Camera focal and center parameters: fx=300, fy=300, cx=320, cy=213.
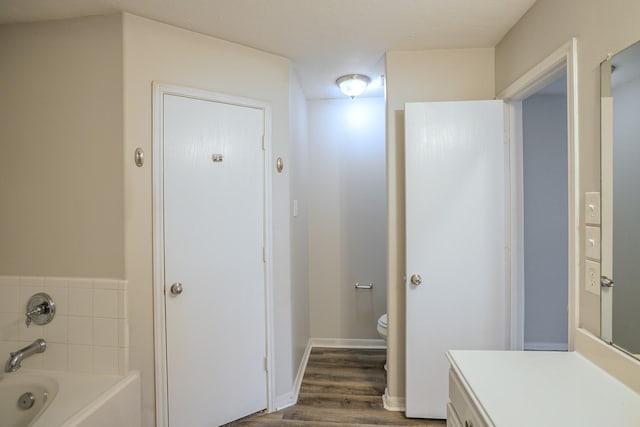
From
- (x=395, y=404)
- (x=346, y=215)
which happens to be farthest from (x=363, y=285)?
(x=395, y=404)

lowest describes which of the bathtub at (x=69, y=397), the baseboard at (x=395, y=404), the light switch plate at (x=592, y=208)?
the baseboard at (x=395, y=404)

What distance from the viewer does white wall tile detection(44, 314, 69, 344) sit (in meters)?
1.65

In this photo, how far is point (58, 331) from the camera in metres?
1.66

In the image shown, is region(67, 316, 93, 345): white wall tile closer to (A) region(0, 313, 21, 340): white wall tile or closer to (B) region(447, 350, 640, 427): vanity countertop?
(A) region(0, 313, 21, 340): white wall tile

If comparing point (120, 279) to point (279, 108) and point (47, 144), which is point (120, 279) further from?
point (279, 108)

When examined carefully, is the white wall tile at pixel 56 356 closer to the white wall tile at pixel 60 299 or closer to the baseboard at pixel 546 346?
the white wall tile at pixel 60 299

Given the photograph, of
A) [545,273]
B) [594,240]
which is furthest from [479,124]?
[545,273]

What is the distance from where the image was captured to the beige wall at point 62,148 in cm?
162

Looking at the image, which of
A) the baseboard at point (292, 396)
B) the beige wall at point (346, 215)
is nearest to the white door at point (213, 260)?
the baseboard at point (292, 396)

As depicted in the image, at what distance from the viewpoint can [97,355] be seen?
164 cm

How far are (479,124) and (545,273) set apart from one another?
70.4 inches

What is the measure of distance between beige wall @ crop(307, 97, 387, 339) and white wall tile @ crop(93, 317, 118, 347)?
1714 millimetres

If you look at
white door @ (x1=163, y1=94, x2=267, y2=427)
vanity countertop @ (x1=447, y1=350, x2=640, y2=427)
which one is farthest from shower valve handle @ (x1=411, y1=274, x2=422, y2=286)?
white door @ (x1=163, y1=94, x2=267, y2=427)

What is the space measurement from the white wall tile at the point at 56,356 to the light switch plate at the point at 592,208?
261 cm
